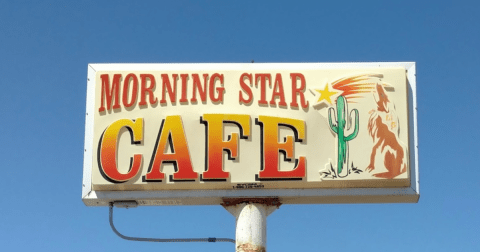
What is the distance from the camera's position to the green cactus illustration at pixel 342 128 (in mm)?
17328

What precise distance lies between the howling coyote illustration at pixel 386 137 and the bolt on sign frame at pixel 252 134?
2cm

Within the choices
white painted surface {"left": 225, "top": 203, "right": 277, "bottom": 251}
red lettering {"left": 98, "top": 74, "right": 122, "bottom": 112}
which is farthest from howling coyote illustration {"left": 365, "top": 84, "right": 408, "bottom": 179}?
red lettering {"left": 98, "top": 74, "right": 122, "bottom": 112}

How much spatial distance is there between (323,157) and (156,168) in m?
2.83

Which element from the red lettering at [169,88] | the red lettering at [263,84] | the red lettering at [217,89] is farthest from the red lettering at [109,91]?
the red lettering at [263,84]

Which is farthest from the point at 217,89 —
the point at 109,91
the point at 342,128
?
the point at 342,128

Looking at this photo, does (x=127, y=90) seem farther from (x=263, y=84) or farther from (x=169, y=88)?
(x=263, y=84)

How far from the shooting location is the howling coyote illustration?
17.2 metres

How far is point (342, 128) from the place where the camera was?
1752 cm

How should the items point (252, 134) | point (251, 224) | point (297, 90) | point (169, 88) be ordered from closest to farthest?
1. point (251, 224)
2. point (252, 134)
3. point (297, 90)
4. point (169, 88)

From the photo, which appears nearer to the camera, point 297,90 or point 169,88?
point 297,90

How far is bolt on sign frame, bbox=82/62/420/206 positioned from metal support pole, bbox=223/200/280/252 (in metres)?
0.22

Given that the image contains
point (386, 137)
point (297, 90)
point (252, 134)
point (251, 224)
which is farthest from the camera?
point (297, 90)

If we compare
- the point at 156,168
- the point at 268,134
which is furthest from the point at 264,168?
the point at 156,168

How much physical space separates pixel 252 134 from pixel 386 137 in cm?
227
